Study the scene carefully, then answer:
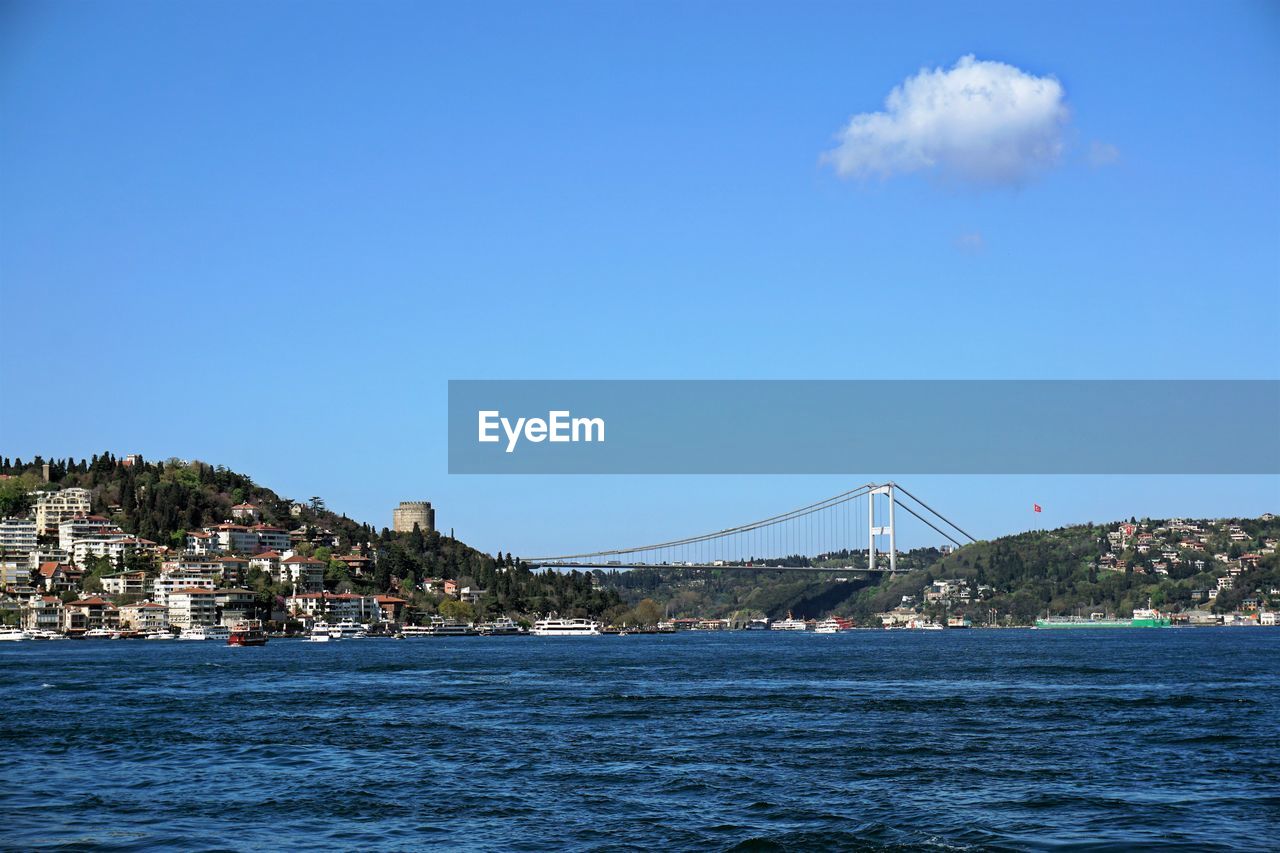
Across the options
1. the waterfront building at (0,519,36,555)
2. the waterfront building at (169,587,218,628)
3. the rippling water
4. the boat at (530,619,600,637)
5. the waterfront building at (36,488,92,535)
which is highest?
the waterfront building at (36,488,92,535)

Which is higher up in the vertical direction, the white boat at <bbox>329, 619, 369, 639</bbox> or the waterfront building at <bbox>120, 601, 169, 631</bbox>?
the waterfront building at <bbox>120, 601, 169, 631</bbox>

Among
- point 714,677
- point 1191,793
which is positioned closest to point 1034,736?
point 1191,793

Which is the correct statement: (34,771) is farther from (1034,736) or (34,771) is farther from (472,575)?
(472,575)

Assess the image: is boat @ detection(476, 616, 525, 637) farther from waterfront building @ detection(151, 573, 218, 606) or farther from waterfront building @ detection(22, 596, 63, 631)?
waterfront building @ detection(22, 596, 63, 631)

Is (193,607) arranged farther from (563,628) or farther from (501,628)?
(563,628)

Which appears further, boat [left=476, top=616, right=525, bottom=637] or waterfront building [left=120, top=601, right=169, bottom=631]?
boat [left=476, top=616, right=525, bottom=637]

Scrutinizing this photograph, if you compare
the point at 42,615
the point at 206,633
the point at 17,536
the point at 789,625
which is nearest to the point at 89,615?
the point at 42,615

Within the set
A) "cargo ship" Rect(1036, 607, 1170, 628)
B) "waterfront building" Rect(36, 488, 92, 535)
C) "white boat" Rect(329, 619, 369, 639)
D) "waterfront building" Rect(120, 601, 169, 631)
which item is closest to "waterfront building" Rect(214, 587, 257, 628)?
"waterfront building" Rect(120, 601, 169, 631)

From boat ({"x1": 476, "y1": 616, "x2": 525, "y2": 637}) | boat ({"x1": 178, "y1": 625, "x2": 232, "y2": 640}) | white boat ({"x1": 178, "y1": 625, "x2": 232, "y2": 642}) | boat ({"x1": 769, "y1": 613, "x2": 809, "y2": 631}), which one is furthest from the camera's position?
boat ({"x1": 769, "y1": 613, "x2": 809, "y2": 631})
